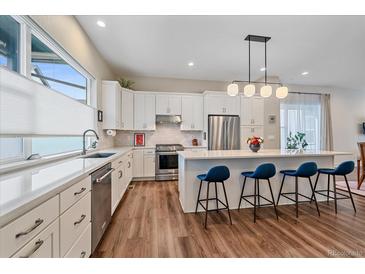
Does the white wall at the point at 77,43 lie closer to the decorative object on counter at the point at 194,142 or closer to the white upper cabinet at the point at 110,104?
the white upper cabinet at the point at 110,104

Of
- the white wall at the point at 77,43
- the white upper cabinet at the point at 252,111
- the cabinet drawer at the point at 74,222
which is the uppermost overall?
the white wall at the point at 77,43

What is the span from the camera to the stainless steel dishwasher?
5.50 ft

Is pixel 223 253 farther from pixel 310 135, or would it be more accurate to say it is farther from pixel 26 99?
pixel 310 135

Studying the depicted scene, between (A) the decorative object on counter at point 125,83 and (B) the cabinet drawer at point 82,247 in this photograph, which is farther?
(A) the decorative object on counter at point 125,83

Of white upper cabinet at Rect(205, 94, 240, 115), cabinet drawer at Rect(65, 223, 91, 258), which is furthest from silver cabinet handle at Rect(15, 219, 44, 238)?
white upper cabinet at Rect(205, 94, 240, 115)

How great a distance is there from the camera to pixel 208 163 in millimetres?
2727

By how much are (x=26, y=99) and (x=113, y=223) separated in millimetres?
1809

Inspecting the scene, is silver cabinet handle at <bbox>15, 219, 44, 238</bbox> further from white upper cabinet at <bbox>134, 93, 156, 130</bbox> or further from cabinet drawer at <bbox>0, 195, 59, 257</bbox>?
white upper cabinet at <bbox>134, 93, 156, 130</bbox>

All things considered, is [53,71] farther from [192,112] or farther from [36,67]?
[192,112]

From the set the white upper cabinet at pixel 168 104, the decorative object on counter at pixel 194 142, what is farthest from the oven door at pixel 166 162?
the white upper cabinet at pixel 168 104

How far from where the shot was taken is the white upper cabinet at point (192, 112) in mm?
4934

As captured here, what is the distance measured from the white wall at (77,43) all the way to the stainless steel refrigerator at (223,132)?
2.72m

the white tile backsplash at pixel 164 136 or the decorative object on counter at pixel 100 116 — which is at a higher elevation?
the decorative object on counter at pixel 100 116
